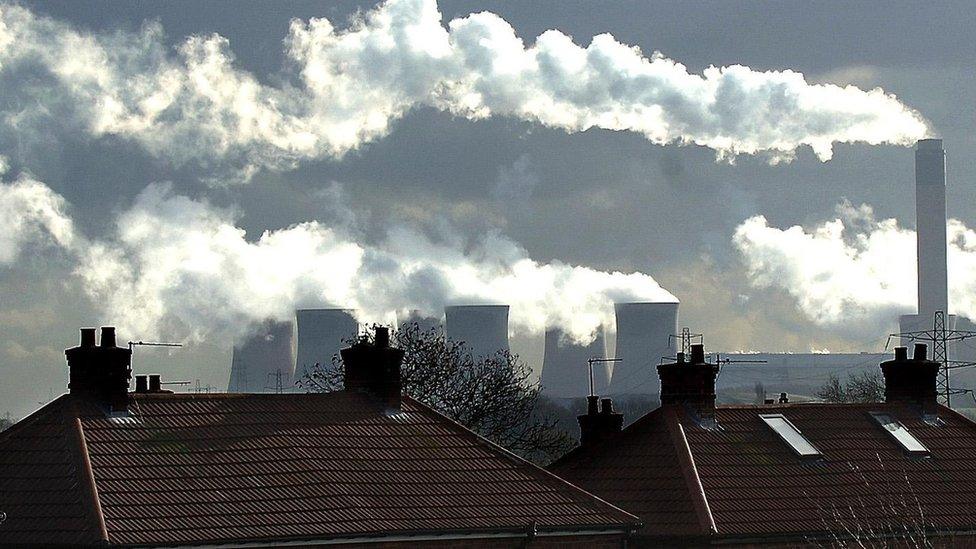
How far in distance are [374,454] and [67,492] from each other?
539 centimetres

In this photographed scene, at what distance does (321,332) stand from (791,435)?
92301mm

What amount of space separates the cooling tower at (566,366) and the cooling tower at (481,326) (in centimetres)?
3067

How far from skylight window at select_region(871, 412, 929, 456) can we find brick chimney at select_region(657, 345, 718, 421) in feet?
13.1

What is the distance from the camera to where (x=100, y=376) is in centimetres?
2795

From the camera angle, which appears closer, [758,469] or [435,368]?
[758,469]

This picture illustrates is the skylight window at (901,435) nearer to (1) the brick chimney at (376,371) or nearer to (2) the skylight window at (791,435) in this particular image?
(2) the skylight window at (791,435)

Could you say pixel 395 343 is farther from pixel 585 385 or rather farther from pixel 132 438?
pixel 585 385

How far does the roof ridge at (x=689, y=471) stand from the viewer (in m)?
31.8

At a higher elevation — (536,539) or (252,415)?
(252,415)

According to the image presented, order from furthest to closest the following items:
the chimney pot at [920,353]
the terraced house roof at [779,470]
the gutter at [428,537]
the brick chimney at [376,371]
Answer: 1. the chimney pot at [920,353]
2. the terraced house roof at [779,470]
3. the brick chimney at [376,371]
4. the gutter at [428,537]

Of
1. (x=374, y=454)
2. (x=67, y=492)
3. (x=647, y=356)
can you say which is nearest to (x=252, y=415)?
→ (x=374, y=454)

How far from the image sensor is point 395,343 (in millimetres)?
66062

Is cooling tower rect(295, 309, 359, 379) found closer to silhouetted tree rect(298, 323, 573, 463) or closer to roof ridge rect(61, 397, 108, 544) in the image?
silhouetted tree rect(298, 323, 573, 463)

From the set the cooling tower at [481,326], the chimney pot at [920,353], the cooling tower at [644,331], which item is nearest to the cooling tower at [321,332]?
the cooling tower at [481,326]
